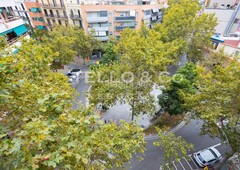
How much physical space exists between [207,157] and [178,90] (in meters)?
5.74

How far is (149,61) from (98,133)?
26.3ft

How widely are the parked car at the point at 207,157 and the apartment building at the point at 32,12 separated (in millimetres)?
38781

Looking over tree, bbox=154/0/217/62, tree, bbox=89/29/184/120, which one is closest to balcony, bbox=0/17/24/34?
tree, bbox=89/29/184/120

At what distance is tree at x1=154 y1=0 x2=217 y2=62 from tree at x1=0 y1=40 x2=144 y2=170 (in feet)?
66.3

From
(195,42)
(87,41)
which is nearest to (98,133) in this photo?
(195,42)

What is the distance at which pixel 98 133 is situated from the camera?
17.5 ft

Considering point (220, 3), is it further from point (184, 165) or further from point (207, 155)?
point (184, 165)

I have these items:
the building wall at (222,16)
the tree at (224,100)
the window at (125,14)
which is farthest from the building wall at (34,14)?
the tree at (224,100)

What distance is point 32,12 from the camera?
3372 cm

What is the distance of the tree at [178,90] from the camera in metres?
13.5

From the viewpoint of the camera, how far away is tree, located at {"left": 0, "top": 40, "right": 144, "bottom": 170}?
11.3 ft

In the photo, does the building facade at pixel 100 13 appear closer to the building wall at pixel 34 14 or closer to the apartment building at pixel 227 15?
the building wall at pixel 34 14

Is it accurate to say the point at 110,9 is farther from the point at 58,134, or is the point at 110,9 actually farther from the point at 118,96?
the point at 58,134

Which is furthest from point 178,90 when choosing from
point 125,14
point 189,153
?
point 125,14
